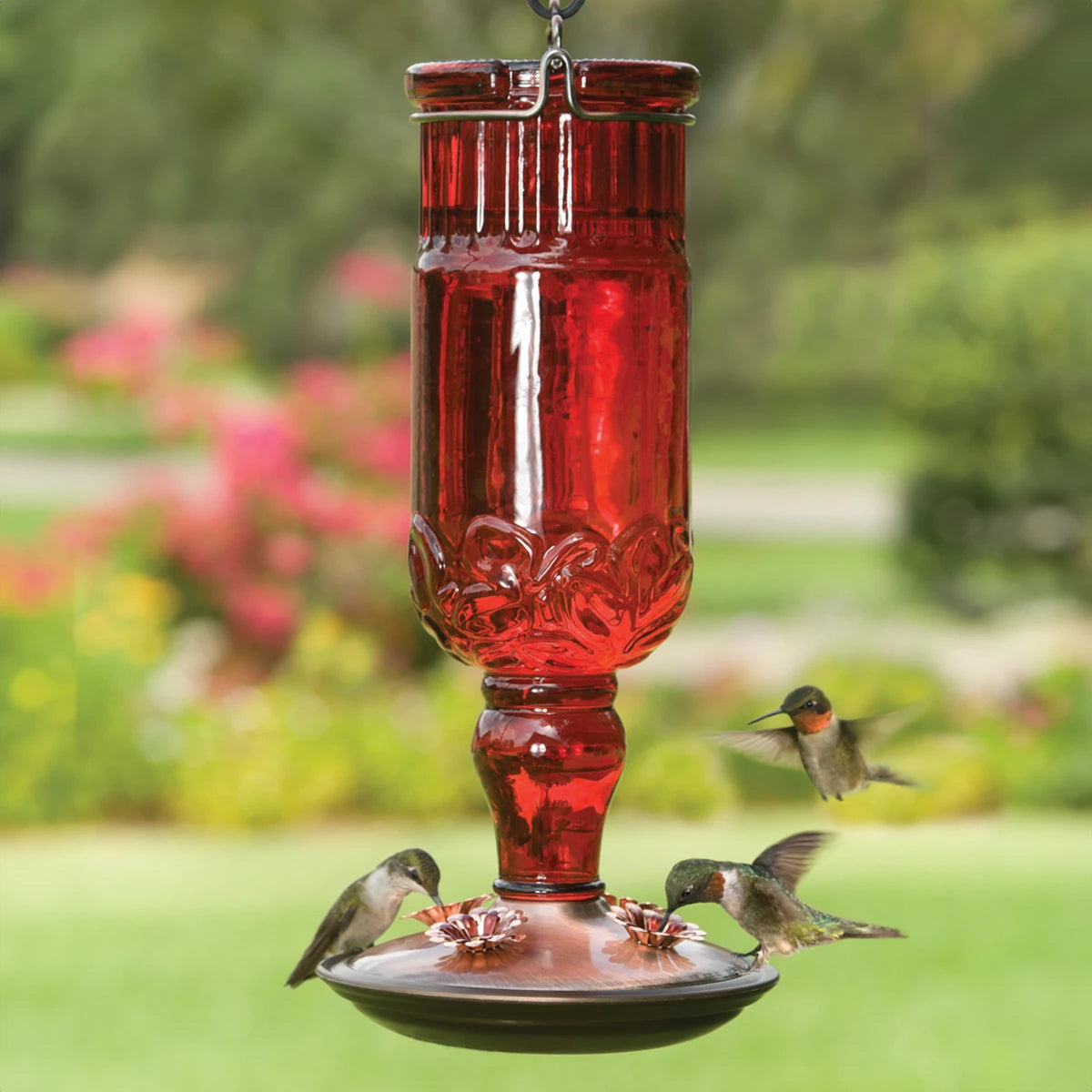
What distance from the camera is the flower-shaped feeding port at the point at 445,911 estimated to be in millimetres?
1696

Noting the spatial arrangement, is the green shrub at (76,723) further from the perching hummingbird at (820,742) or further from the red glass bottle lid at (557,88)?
the red glass bottle lid at (557,88)

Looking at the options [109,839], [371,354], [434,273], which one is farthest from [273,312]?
[434,273]

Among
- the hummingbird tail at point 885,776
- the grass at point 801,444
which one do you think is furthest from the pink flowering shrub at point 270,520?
the hummingbird tail at point 885,776

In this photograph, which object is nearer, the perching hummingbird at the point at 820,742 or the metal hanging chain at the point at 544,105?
the metal hanging chain at the point at 544,105

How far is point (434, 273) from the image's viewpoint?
5.54 ft

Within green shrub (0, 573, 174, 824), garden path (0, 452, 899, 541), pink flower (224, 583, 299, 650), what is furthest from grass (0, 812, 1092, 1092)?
Result: garden path (0, 452, 899, 541)

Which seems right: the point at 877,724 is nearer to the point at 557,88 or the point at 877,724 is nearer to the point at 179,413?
the point at 557,88

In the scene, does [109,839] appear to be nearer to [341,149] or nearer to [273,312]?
[273,312]

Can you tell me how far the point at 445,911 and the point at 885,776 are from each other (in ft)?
1.98

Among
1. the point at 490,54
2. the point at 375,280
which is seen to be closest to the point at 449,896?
the point at 375,280

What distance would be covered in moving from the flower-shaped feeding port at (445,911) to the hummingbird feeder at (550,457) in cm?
2

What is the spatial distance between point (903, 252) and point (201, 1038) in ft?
18.8

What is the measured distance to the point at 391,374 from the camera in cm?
954

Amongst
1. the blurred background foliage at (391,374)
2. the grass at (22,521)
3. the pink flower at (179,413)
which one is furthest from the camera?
the pink flower at (179,413)
